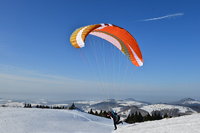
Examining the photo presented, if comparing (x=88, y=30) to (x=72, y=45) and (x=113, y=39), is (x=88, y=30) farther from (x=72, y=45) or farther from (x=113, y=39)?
(x=113, y=39)

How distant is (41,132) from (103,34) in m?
10.6

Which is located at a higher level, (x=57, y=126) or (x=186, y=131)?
(x=186, y=131)

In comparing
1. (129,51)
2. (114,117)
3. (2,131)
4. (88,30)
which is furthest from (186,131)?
(2,131)

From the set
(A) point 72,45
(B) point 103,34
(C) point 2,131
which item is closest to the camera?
(A) point 72,45

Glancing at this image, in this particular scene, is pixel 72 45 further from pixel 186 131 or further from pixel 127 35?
pixel 186 131

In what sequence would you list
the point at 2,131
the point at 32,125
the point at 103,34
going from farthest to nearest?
the point at 32,125
the point at 103,34
the point at 2,131

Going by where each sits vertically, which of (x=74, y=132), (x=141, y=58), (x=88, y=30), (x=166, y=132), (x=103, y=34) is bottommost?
(x=74, y=132)

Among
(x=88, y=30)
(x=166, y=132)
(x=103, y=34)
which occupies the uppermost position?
(x=103, y=34)

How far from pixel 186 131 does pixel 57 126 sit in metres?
15.2

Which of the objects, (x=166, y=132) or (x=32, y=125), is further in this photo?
(x=32, y=125)

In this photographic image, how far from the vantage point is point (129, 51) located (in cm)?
1773

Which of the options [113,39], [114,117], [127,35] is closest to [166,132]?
[114,117]

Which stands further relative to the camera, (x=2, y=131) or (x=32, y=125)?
(x=32, y=125)

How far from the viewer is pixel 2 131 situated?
1702cm
